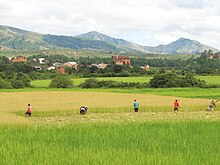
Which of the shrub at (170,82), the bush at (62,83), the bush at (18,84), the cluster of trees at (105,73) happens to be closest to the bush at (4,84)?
the cluster of trees at (105,73)

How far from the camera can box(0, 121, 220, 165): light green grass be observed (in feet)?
30.0

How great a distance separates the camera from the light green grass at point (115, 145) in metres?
9.13

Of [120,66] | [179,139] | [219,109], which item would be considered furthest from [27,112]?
[120,66]

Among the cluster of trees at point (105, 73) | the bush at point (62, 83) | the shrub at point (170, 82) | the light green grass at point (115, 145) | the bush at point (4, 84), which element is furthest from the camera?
the bush at point (62, 83)

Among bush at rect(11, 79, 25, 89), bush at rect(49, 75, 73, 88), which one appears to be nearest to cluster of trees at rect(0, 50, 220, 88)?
bush at rect(11, 79, 25, 89)

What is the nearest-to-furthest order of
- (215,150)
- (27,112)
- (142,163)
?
(142,163)
(215,150)
(27,112)

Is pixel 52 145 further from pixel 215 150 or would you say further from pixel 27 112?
pixel 27 112

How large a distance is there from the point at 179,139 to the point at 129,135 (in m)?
1.68

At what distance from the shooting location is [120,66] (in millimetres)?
98188

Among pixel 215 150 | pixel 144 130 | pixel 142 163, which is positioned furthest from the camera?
pixel 144 130

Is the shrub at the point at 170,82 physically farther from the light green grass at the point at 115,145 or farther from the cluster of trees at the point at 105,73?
the light green grass at the point at 115,145

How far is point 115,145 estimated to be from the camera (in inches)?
Result: 447

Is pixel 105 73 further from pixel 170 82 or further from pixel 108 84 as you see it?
pixel 170 82

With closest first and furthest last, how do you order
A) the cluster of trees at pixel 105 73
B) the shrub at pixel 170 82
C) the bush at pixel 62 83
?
the shrub at pixel 170 82, the cluster of trees at pixel 105 73, the bush at pixel 62 83
